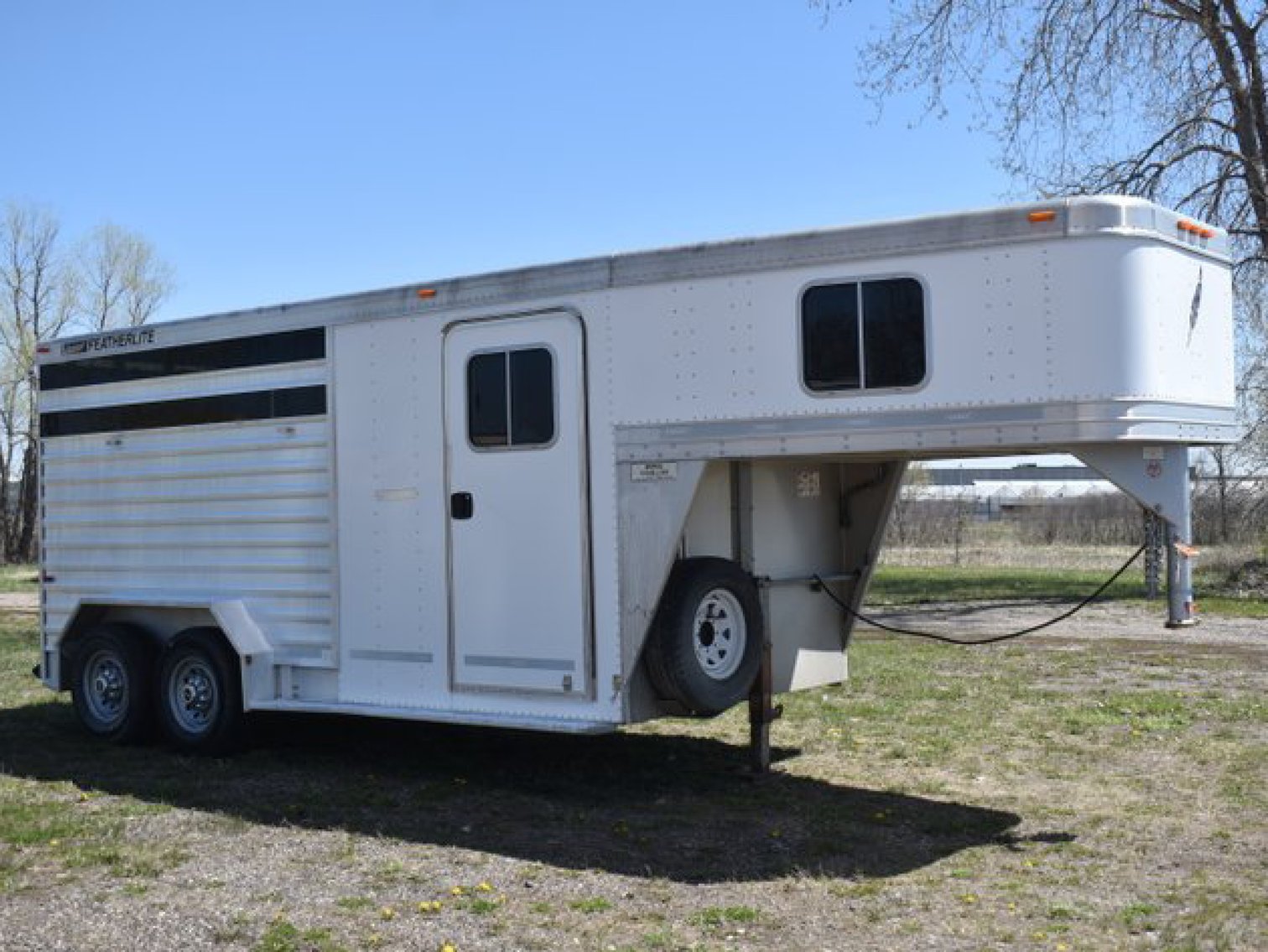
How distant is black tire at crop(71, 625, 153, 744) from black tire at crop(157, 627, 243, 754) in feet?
0.64

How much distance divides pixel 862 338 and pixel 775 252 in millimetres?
633

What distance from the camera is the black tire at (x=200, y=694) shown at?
8953 millimetres

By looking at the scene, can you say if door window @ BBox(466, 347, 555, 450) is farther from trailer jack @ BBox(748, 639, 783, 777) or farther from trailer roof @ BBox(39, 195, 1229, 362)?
trailer jack @ BBox(748, 639, 783, 777)

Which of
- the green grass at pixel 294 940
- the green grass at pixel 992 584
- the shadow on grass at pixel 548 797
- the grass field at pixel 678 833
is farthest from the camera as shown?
the green grass at pixel 992 584

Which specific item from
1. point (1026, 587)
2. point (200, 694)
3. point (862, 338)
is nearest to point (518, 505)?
point (862, 338)

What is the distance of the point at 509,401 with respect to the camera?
784 centimetres

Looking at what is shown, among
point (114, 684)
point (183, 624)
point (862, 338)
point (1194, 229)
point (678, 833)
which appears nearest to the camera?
point (862, 338)

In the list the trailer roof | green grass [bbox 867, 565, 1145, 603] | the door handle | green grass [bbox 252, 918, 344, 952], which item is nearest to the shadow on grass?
green grass [bbox 252, 918, 344, 952]

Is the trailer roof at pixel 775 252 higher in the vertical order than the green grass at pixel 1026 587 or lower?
higher

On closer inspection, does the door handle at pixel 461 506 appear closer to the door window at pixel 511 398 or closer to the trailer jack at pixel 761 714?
the door window at pixel 511 398

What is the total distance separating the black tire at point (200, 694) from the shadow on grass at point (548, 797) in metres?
0.15

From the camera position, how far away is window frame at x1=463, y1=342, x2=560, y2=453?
7660 millimetres

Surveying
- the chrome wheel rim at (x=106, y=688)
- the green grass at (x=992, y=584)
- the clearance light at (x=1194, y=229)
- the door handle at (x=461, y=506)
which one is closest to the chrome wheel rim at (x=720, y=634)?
the door handle at (x=461, y=506)

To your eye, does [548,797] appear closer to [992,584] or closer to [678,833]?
[678,833]
